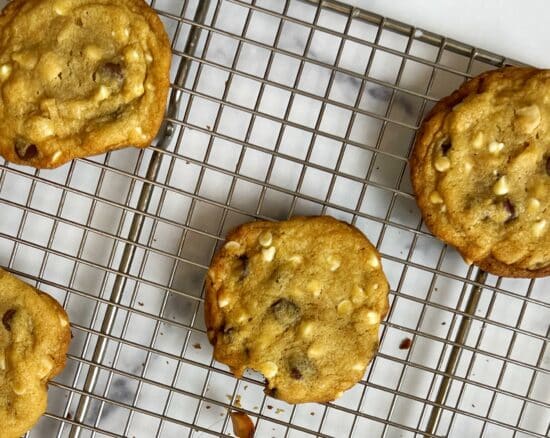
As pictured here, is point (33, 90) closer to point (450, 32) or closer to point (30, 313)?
point (30, 313)

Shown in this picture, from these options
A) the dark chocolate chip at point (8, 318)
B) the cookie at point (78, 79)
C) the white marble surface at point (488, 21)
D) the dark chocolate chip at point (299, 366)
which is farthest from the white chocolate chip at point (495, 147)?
the dark chocolate chip at point (8, 318)

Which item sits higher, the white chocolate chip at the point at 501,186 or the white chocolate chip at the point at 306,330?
the white chocolate chip at the point at 501,186

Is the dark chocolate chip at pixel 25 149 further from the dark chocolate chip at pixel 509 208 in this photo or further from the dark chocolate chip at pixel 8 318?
the dark chocolate chip at pixel 509 208

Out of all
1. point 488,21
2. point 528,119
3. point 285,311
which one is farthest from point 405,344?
point 488,21

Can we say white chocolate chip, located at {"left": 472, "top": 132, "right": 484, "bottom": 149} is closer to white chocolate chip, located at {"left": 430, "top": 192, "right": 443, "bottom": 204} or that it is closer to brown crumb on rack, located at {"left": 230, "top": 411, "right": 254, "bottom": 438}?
white chocolate chip, located at {"left": 430, "top": 192, "right": 443, "bottom": 204}

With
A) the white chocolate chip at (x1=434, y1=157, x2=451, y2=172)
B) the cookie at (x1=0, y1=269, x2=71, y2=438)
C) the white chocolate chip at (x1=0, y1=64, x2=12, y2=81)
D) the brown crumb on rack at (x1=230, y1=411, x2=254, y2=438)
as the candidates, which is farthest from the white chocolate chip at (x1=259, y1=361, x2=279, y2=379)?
the white chocolate chip at (x1=0, y1=64, x2=12, y2=81)

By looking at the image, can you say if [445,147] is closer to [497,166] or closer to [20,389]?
[497,166]
